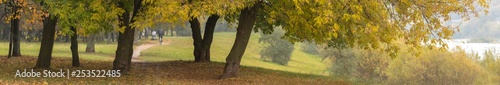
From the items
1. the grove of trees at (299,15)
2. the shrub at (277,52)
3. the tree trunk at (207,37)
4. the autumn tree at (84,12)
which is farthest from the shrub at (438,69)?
the autumn tree at (84,12)

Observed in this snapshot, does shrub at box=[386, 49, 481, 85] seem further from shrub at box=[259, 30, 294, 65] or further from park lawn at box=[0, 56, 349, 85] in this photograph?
park lawn at box=[0, 56, 349, 85]

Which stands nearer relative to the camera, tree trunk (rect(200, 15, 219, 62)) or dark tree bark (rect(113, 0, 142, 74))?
dark tree bark (rect(113, 0, 142, 74))

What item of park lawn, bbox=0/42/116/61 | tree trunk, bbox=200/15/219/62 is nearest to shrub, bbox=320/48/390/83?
park lawn, bbox=0/42/116/61

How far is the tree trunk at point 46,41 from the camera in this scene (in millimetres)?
22078

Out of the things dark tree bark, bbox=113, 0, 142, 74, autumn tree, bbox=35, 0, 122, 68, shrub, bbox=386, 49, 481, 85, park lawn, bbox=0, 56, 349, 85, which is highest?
autumn tree, bbox=35, 0, 122, 68

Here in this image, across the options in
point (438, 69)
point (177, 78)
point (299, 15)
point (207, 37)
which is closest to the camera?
point (299, 15)

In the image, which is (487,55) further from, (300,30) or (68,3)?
(68,3)

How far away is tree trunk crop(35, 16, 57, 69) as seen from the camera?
72.4ft

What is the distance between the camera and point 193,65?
27.8m

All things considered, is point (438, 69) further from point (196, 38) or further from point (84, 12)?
point (84, 12)

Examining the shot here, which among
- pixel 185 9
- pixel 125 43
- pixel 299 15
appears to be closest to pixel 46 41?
pixel 125 43

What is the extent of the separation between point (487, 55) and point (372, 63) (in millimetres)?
18658

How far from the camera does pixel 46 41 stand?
22.3 m

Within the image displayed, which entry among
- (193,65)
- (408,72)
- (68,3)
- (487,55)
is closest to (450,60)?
(408,72)
